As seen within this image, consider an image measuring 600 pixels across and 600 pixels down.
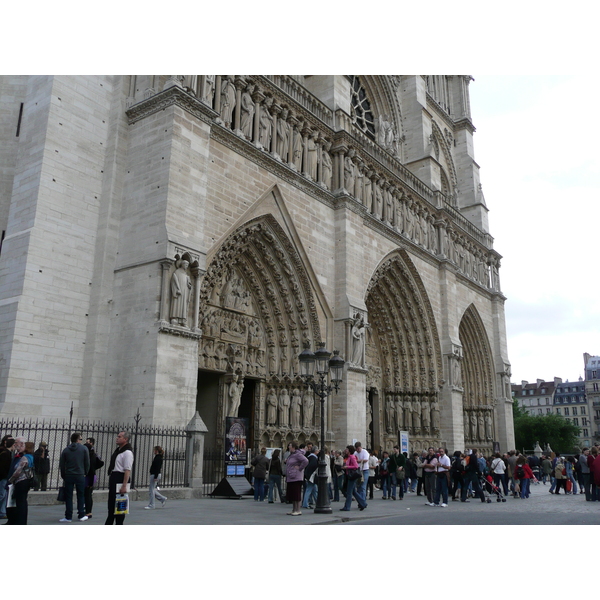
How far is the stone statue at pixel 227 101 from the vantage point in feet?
50.3

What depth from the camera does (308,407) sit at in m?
16.9

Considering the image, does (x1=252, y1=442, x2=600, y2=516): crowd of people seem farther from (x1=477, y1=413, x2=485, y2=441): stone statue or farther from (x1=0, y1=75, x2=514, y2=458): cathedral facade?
(x1=477, y1=413, x2=485, y2=441): stone statue

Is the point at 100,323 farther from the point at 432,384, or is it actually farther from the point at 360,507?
the point at 432,384

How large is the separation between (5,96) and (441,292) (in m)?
17.4

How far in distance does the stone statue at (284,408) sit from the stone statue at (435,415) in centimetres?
847

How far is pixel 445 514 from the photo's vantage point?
386 inches

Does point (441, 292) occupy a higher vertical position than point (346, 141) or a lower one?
lower

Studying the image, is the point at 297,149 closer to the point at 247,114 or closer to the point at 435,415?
the point at 247,114

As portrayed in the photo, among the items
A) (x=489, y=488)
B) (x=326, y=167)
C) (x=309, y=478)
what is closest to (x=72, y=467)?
(x=309, y=478)

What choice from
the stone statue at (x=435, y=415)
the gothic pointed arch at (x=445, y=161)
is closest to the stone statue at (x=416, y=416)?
the stone statue at (x=435, y=415)

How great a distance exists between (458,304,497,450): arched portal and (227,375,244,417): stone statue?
15607 mm

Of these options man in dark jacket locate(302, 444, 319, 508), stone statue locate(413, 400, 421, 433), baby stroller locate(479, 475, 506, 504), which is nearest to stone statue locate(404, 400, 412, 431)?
stone statue locate(413, 400, 421, 433)

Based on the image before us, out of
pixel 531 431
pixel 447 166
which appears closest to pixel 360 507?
pixel 447 166

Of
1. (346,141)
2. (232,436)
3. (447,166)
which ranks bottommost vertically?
Result: (232,436)
